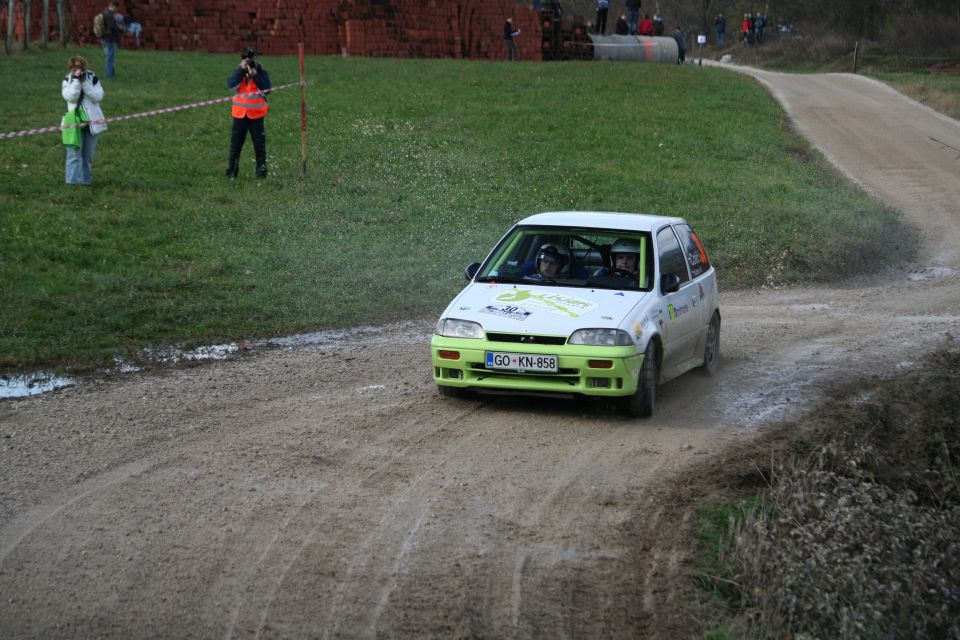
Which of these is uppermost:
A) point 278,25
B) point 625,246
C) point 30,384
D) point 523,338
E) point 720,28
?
point 720,28

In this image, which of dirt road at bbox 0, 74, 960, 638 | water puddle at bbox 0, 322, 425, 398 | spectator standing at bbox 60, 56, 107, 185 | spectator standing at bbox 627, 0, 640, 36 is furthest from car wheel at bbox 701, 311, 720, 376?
spectator standing at bbox 627, 0, 640, 36

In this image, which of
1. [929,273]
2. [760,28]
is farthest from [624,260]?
[760,28]

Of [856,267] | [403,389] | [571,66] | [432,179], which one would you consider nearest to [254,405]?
[403,389]

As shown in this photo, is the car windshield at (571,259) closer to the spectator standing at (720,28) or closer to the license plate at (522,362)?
the license plate at (522,362)

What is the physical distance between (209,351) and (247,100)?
843 cm

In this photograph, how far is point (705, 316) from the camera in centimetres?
1071

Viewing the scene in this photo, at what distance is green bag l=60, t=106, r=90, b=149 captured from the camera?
56.2 ft

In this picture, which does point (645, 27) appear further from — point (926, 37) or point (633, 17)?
point (926, 37)

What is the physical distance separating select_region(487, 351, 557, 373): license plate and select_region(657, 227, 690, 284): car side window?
1648mm

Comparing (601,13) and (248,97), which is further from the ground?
(601,13)

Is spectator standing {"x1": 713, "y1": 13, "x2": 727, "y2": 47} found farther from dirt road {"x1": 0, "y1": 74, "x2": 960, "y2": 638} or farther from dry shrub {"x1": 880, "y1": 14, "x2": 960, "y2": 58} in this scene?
dirt road {"x1": 0, "y1": 74, "x2": 960, "y2": 638}

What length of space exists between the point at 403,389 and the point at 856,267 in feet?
33.5

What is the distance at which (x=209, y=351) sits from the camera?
11.4 metres

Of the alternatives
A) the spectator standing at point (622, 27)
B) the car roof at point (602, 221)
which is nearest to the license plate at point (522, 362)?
the car roof at point (602, 221)
